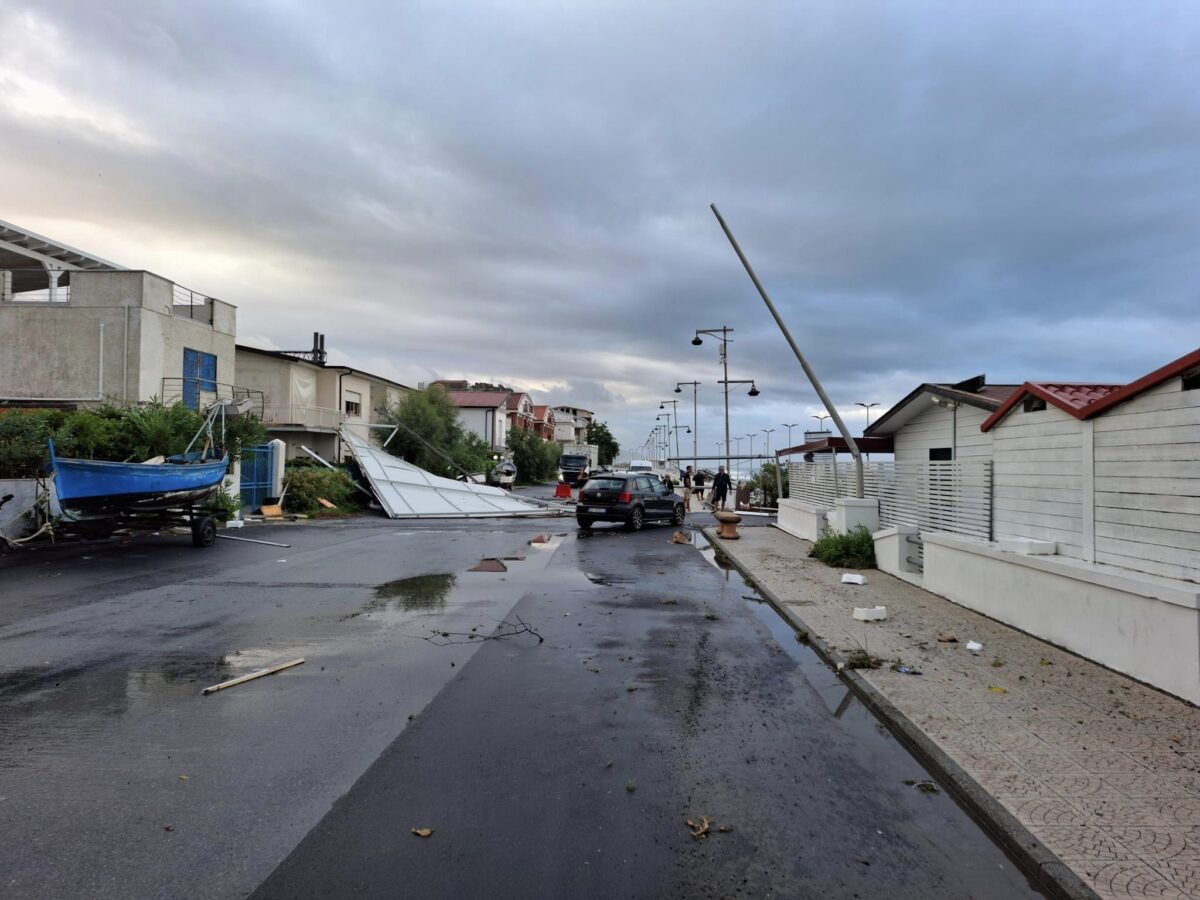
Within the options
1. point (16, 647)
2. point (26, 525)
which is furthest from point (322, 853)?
point (26, 525)

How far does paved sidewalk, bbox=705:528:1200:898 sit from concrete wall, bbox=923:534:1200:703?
180 millimetres

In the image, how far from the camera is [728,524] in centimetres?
1912

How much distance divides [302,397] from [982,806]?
41981mm

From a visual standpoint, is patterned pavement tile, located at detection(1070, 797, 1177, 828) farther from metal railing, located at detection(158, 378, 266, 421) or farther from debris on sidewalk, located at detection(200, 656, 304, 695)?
metal railing, located at detection(158, 378, 266, 421)

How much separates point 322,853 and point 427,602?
6.64 metres

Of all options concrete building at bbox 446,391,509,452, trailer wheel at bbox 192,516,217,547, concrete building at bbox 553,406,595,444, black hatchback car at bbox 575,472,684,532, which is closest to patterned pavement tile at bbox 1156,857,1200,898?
trailer wheel at bbox 192,516,217,547

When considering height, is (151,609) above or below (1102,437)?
below

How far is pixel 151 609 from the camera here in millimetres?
9273

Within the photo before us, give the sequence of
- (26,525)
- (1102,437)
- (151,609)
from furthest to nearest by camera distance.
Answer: (26,525) < (151,609) < (1102,437)

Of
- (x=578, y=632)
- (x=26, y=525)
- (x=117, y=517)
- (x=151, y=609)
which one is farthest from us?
(x=26, y=525)

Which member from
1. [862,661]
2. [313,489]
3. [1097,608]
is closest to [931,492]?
[1097,608]

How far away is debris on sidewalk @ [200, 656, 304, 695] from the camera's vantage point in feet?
19.2

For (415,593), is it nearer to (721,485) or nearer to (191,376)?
(721,485)

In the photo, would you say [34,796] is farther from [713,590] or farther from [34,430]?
[34,430]
